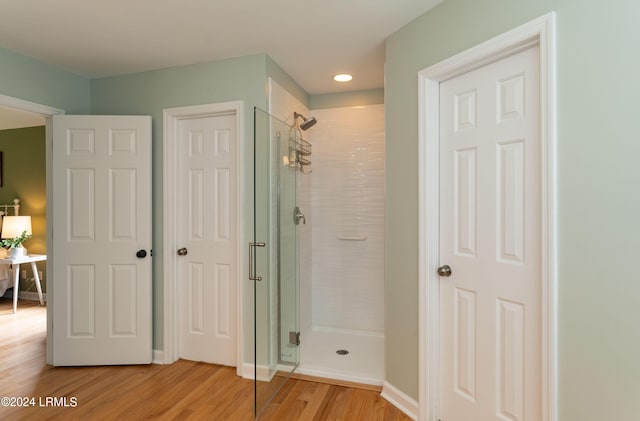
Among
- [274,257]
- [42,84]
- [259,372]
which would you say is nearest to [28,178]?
[42,84]

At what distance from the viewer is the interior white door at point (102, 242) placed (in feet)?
9.90

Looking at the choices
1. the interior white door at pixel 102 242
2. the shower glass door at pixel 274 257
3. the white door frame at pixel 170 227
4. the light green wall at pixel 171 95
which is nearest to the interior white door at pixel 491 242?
the shower glass door at pixel 274 257

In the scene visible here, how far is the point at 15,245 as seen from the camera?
4.61 meters

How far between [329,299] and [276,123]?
209cm

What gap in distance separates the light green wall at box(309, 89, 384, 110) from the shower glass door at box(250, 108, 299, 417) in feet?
3.24

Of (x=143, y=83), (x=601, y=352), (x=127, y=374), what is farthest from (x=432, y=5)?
(x=127, y=374)

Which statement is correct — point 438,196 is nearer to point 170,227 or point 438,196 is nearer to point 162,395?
point 170,227

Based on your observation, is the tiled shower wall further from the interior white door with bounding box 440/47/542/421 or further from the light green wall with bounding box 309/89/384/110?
the interior white door with bounding box 440/47/542/421

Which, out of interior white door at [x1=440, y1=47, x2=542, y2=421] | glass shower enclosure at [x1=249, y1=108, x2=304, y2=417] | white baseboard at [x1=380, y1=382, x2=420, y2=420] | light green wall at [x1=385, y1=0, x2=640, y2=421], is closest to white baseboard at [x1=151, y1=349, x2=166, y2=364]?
glass shower enclosure at [x1=249, y1=108, x2=304, y2=417]

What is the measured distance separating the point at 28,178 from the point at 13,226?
77 cm

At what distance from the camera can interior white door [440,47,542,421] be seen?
5.69 feet

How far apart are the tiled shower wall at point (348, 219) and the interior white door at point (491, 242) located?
4.93ft

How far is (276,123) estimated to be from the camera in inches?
100

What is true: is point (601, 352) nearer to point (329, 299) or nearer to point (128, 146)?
point (329, 299)
